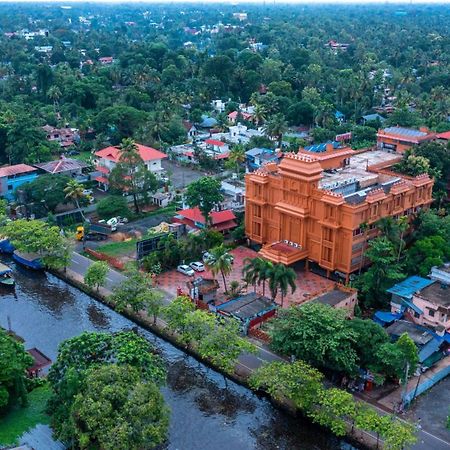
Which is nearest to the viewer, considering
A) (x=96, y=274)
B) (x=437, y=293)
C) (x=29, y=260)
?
(x=437, y=293)

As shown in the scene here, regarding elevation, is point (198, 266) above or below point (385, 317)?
below

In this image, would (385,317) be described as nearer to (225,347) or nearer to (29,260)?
(225,347)

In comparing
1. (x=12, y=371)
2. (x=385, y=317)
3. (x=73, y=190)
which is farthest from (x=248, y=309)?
(x=73, y=190)

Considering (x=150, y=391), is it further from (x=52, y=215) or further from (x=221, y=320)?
(x=52, y=215)

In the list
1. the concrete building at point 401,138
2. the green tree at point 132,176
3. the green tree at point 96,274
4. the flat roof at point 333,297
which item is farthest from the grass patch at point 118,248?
the concrete building at point 401,138

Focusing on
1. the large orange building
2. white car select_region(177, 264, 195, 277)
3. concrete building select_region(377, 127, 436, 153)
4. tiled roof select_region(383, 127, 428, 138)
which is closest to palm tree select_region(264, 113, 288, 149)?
concrete building select_region(377, 127, 436, 153)

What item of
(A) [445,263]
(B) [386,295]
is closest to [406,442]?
(B) [386,295]

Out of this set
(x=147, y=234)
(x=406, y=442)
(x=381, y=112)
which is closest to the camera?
(x=406, y=442)
